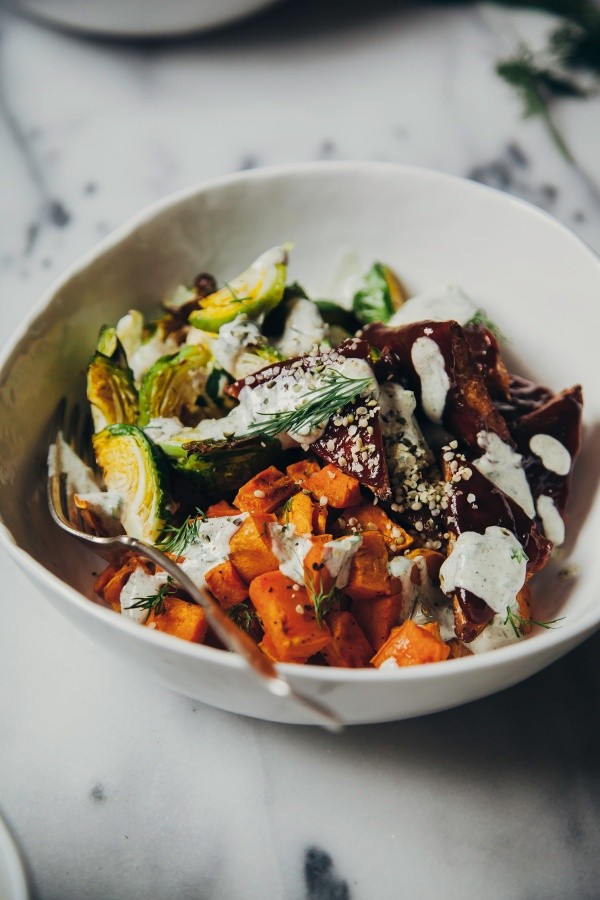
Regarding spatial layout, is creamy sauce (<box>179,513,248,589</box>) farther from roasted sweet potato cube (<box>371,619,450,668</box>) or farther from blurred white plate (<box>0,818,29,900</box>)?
blurred white plate (<box>0,818,29,900</box>)

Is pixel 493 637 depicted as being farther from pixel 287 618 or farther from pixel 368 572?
pixel 287 618

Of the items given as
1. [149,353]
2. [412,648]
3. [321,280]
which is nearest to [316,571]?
[412,648]

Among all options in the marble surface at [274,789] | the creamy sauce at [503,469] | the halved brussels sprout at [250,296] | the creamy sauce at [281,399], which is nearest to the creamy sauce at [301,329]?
the halved brussels sprout at [250,296]

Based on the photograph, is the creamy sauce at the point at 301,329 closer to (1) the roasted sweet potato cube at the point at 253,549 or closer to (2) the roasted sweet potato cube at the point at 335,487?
(2) the roasted sweet potato cube at the point at 335,487

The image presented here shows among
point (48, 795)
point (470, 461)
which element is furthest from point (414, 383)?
point (48, 795)

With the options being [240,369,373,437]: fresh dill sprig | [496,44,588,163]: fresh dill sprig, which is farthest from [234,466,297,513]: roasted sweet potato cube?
[496,44,588,163]: fresh dill sprig

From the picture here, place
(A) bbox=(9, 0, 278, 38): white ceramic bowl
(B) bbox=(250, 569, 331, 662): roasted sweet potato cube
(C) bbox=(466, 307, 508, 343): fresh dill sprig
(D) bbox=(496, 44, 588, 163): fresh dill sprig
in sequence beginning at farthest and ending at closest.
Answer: (D) bbox=(496, 44, 588, 163): fresh dill sprig
(A) bbox=(9, 0, 278, 38): white ceramic bowl
(C) bbox=(466, 307, 508, 343): fresh dill sprig
(B) bbox=(250, 569, 331, 662): roasted sweet potato cube

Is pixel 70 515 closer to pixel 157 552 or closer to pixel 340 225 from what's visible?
pixel 157 552
